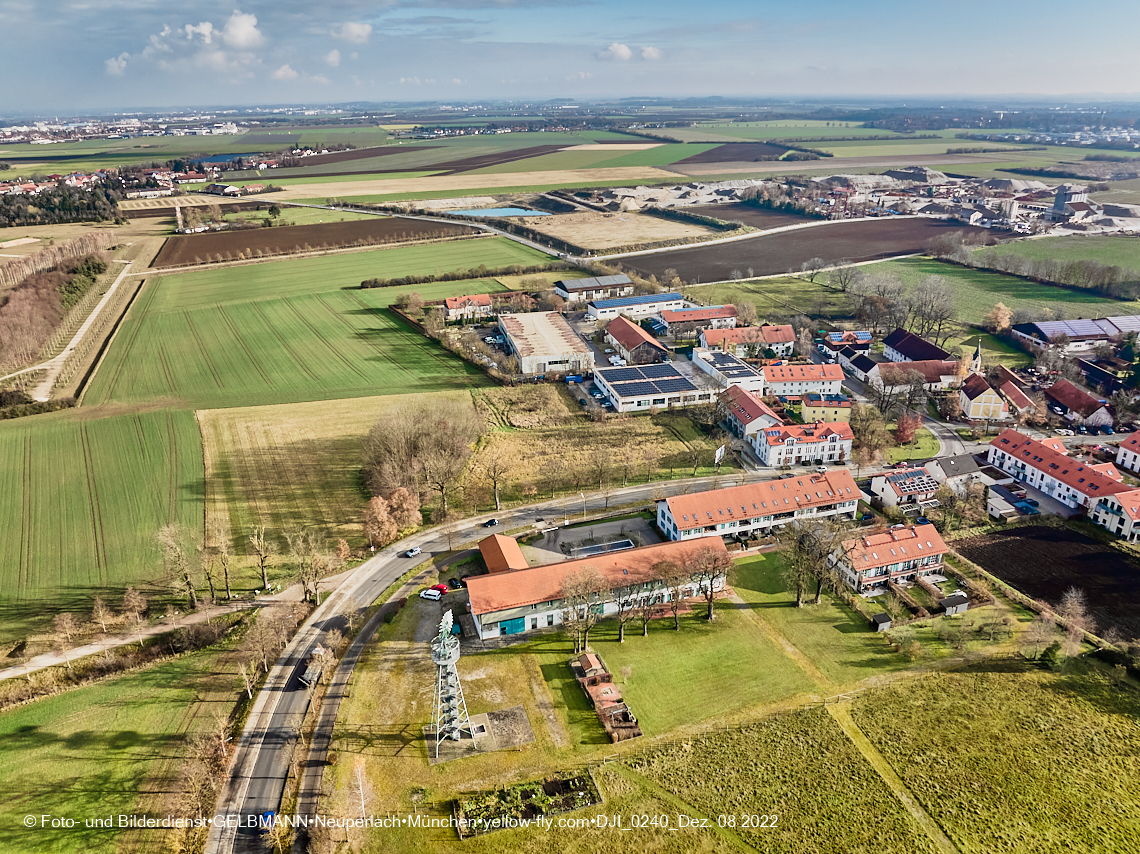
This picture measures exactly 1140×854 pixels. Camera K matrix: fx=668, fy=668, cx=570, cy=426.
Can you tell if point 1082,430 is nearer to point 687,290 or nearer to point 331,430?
point 687,290

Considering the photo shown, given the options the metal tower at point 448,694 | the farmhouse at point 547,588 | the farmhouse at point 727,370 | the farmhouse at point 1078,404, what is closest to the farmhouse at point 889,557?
the farmhouse at point 547,588

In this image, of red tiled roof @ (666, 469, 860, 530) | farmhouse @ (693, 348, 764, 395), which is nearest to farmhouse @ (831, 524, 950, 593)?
red tiled roof @ (666, 469, 860, 530)

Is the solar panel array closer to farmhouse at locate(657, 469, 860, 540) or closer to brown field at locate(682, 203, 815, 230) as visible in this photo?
farmhouse at locate(657, 469, 860, 540)

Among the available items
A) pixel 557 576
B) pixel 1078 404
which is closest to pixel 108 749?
pixel 557 576

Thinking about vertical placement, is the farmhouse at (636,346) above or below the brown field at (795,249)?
below

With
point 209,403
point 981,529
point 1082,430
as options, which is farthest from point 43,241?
point 1082,430

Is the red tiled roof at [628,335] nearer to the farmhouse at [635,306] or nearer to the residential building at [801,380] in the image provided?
the farmhouse at [635,306]

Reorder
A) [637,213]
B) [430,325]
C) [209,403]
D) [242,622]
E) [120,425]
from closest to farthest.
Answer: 1. [242,622]
2. [120,425]
3. [209,403]
4. [430,325]
5. [637,213]
